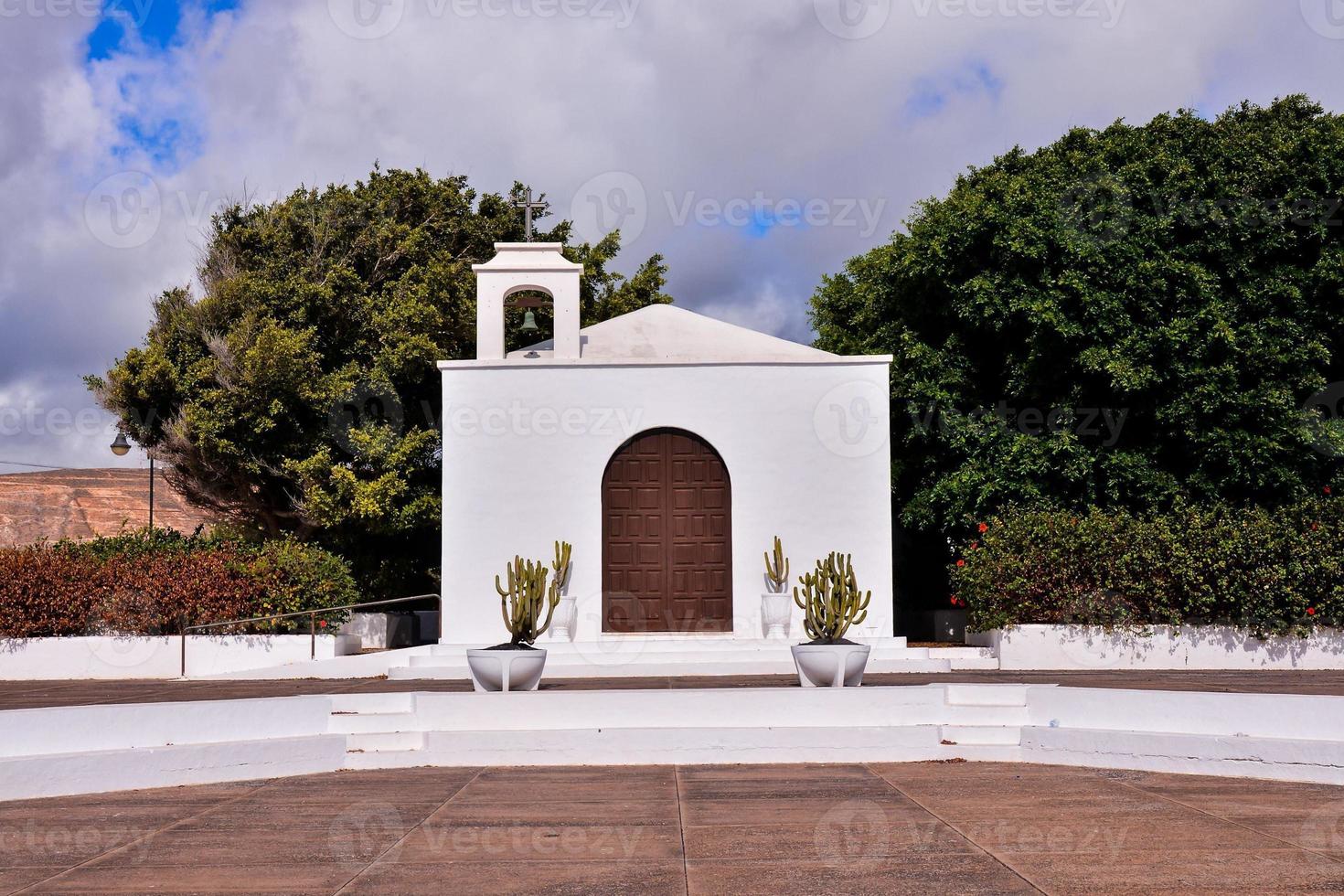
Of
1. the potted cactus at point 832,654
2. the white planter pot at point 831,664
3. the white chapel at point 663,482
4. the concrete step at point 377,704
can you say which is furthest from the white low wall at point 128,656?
the white planter pot at point 831,664

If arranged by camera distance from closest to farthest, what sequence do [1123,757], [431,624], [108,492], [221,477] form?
Answer: [1123,757], [221,477], [431,624], [108,492]

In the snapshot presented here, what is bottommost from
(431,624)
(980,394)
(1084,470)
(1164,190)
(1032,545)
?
(431,624)

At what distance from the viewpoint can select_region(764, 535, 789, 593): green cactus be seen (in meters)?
16.5

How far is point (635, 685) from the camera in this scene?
1315 cm

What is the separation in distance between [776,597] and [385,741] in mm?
7885

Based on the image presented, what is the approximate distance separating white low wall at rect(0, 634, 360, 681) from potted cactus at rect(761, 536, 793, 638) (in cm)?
656

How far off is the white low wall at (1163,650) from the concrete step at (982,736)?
257 inches

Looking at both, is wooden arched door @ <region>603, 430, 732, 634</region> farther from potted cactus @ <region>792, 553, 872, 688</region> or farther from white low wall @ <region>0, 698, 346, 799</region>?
white low wall @ <region>0, 698, 346, 799</region>

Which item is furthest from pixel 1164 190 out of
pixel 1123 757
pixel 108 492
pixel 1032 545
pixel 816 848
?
pixel 108 492

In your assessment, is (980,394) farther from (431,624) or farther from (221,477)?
(221,477)

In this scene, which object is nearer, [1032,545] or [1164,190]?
[1032,545]

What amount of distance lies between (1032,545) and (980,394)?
156 inches

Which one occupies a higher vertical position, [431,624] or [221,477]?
[221,477]

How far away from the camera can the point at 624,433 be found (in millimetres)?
17000
